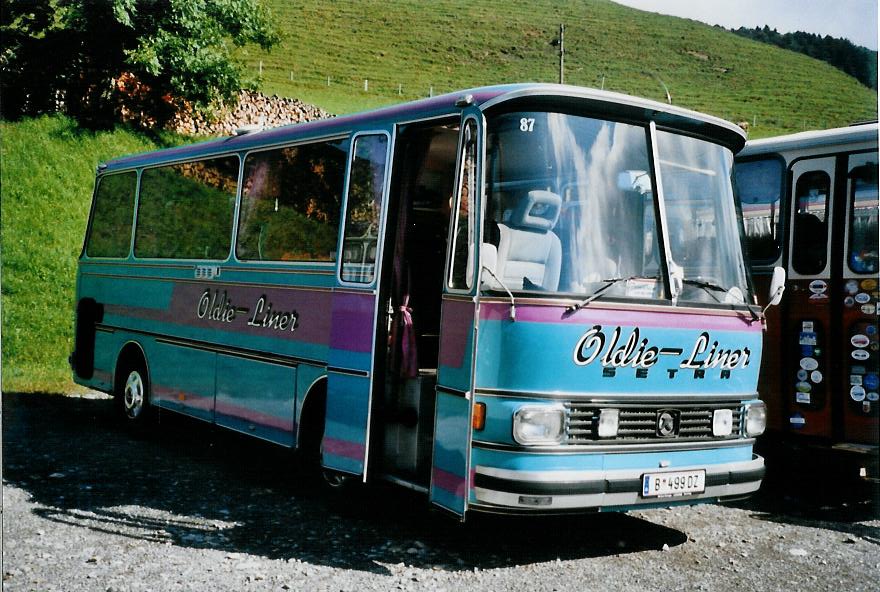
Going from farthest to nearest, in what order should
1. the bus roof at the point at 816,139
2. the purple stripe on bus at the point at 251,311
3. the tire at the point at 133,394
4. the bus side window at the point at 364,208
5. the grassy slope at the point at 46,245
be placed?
1. the grassy slope at the point at 46,245
2. the tire at the point at 133,394
3. the bus roof at the point at 816,139
4. the purple stripe on bus at the point at 251,311
5. the bus side window at the point at 364,208

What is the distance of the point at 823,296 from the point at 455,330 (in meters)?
4.06

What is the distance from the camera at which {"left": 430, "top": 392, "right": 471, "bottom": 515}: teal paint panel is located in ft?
19.0

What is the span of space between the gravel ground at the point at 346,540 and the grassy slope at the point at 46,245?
13.1 ft

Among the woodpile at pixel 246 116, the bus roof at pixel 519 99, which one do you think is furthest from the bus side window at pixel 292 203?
the woodpile at pixel 246 116

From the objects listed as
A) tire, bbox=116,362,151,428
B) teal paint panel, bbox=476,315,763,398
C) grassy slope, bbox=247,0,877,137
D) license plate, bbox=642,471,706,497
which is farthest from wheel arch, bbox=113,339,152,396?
license plate, bbox=642,471,706,497

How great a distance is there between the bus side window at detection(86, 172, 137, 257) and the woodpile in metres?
1.47

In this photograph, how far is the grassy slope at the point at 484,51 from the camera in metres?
8.59

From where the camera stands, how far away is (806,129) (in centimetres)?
983

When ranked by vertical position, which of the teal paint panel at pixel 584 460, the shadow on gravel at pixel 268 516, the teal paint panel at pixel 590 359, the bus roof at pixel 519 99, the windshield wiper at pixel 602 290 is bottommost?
the shadow on gravel at pixel 268 516

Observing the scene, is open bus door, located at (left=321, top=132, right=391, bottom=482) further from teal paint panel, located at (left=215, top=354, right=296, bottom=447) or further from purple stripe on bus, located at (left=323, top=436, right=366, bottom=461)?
teal paint panel, located at (left=215, top=354, right=296, bottom=447)

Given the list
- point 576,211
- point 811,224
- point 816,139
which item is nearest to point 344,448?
point 576,211

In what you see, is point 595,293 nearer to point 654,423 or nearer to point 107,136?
point 654,423

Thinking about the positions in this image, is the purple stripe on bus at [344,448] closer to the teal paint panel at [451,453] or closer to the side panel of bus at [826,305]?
the teal paint panel at [451,453]

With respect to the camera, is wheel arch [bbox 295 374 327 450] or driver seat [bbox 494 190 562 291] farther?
wheel arch [bbox 295 374 327 450]
